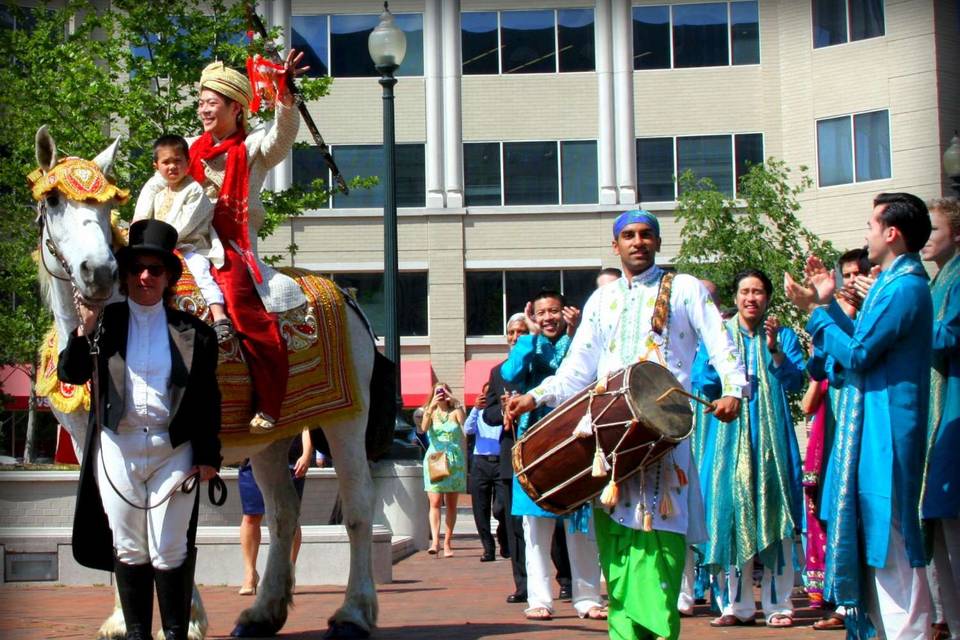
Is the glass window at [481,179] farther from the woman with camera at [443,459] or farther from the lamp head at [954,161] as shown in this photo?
the lamp head at [954,161]

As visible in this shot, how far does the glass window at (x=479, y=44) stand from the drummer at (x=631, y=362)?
29883 mm

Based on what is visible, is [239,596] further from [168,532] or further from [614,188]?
[614,188]

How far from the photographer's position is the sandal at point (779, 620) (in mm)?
9164

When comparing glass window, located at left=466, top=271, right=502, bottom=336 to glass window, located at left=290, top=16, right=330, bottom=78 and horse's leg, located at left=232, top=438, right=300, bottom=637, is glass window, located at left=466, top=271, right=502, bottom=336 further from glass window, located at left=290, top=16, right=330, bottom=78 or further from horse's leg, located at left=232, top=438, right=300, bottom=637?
horse's leg, located at left=232, top=438, right=300, bottom=637

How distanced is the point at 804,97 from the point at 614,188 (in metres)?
5.17

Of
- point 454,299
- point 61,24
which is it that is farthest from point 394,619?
point 454,299

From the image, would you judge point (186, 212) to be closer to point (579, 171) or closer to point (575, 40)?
point (579, 171)

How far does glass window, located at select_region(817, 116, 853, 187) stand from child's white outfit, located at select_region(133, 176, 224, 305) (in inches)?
1105

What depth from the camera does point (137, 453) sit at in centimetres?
677

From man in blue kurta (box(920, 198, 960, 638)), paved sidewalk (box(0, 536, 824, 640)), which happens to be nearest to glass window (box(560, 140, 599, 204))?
paved sidewalk (box(0, 536, 824, 640))

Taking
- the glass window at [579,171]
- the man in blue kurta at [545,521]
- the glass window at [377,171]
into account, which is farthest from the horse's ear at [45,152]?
the glass window at [579,171]

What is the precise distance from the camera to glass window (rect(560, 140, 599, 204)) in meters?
36.9

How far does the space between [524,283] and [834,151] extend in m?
8.25

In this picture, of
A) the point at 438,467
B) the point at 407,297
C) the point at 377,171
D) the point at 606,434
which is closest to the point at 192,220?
the point at 606,434
